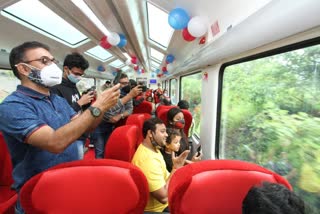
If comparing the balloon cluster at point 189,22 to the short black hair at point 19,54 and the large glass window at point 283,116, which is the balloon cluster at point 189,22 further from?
the short black hair at point 19,54

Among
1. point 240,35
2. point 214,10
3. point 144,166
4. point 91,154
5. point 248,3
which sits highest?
point 214,10

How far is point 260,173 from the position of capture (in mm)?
987

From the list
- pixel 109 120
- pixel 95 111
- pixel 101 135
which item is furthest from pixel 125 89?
pixel 95 111

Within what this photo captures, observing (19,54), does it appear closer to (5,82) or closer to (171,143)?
(171,143)

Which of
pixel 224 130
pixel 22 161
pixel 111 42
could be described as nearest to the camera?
pixel 22 161

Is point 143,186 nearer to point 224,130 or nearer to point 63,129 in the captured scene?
point 63,129

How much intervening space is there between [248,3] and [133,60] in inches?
281

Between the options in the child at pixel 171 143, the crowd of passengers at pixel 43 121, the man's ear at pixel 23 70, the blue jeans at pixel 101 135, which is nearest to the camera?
the crowd of passengers at pixel 43 121

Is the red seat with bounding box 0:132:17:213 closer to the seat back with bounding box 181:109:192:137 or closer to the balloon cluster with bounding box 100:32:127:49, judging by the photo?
the seat back with bounding box 181:109:192:137

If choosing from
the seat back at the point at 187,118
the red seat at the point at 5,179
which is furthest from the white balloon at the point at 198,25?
the red seat at the point at 5,179

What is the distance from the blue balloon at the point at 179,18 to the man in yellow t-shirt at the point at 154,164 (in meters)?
1.57

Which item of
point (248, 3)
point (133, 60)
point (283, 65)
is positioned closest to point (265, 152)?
point (283, 65)

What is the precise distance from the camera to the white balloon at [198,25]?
271cm

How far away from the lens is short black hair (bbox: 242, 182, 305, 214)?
71 centimetres
